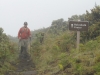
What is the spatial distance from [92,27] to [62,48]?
1.73 m

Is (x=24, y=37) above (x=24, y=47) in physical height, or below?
above

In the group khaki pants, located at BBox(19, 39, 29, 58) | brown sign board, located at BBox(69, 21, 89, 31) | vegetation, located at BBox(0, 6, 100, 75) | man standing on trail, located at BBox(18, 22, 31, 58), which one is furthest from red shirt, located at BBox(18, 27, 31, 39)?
brown sign board, located at BBox(69, 21, 89, 31)

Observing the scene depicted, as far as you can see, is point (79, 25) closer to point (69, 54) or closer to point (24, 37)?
point (69, 54)

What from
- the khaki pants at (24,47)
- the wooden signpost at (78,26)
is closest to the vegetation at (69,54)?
the khaki pants at (24,47)

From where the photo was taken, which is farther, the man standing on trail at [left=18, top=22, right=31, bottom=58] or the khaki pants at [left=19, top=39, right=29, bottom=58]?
the man standing on trail at [left=18, top=22, right=31, bottom=58]

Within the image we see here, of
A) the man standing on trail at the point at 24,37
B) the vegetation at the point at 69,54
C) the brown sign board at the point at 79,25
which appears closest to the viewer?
the vegetation at the point at 69,54

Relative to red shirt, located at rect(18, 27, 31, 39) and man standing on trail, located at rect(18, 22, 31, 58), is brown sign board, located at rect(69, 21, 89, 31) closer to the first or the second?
man standing on trail, located at rect(18, 22, 31, 58)

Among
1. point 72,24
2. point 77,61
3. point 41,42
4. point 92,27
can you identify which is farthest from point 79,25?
point 41,42

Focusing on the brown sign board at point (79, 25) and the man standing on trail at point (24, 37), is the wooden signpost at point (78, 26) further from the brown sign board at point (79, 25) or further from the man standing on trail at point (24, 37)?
the man standing on trail at point (24, 37)

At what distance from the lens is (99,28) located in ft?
41.5

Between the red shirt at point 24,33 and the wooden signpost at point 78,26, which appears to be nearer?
the wooden signpost at point 78,26

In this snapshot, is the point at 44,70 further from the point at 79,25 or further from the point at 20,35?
the point at 20,35

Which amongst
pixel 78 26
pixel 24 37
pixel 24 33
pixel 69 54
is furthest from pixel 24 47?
pixel 69 54

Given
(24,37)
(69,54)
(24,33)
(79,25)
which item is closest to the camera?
(69,54)
